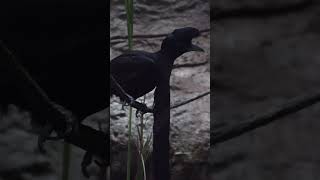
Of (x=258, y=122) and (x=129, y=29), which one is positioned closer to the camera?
(x=129, y=29)

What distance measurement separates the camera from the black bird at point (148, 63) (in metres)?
1.60

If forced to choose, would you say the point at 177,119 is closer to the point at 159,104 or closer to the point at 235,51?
the point at 159,104

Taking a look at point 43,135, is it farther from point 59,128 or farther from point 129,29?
point 129,29

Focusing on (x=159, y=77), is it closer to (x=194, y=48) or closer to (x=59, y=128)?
(x=194, y=48)

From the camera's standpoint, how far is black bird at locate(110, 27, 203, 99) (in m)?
1.60

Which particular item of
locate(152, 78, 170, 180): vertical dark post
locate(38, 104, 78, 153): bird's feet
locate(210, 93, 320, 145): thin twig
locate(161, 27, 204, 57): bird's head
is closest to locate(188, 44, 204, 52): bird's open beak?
locate(161, 27, 204, 57): bird's head

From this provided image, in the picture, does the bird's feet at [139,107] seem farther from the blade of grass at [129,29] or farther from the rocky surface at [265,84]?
the rocky surface at [265,84]

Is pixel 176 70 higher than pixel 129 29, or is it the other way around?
pixel 129 29

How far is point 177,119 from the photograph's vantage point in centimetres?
160

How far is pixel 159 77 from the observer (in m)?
1.62

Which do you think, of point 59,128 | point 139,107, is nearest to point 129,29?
point 139,107

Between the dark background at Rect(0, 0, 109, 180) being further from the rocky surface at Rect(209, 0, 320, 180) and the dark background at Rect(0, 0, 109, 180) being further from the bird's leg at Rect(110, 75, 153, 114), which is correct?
the rocky surface at Rect(209, 0, 320, 180)

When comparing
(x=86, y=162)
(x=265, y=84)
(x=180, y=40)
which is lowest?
(x=86, y=162)

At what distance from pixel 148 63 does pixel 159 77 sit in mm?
48
